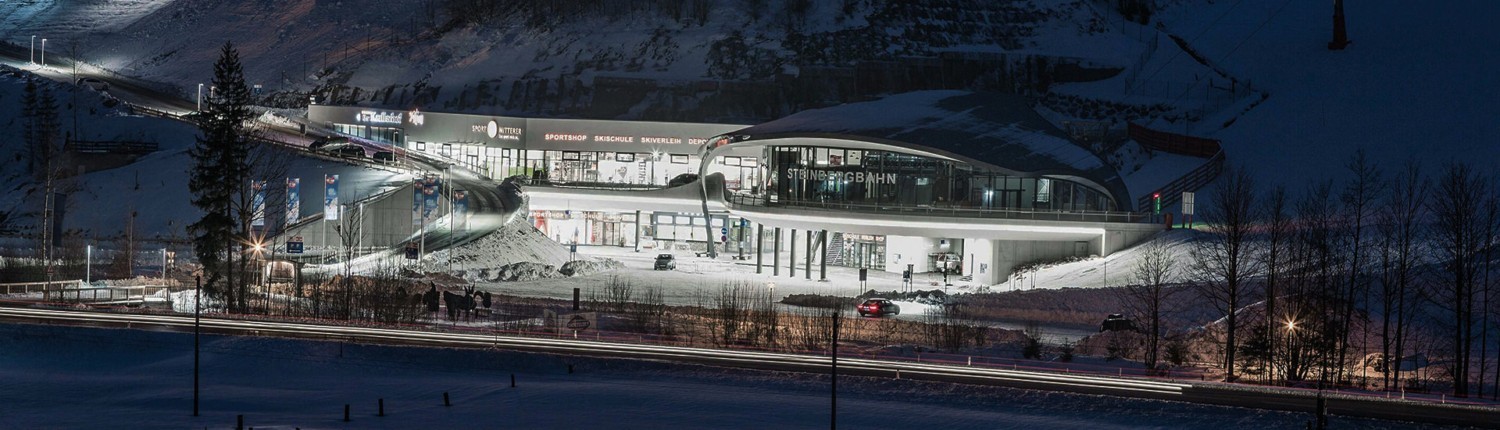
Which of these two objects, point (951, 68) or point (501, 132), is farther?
point (951, 68)

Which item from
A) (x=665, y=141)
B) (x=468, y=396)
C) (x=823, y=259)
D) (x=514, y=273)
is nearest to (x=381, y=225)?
(x=514, y=273)

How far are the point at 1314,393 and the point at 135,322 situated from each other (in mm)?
40318

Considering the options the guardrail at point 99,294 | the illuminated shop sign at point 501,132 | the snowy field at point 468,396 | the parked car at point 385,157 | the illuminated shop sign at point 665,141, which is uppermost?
the illuminated shop sign at point 501,132

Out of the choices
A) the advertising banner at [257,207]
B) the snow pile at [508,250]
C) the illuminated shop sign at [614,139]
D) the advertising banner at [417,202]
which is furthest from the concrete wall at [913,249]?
the advertising banner at [257,207]

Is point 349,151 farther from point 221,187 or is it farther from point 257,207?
point 221,187

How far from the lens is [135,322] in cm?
5731

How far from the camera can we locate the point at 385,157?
101375mm

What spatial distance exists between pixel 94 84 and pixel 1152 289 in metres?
99.8

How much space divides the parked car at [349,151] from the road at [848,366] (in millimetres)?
41412

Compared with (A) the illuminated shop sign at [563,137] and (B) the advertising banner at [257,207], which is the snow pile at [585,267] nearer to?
(B) the advertising banner at [257,207]

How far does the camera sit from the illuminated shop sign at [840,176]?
83.4 m

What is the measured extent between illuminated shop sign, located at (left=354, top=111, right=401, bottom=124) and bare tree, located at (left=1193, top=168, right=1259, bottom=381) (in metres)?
61.0

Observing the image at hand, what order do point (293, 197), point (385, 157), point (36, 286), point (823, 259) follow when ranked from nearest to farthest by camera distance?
1. point (36, 286)
2. point (293, 197)
3. point (823, 259)
4. point (385, 157)

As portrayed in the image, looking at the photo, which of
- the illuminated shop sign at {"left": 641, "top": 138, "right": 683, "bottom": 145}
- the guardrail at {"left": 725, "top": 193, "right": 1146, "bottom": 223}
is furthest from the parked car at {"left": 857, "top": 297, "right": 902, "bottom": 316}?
the illuminated shop sign at {"left": 641, "top": 138, "right": 683, "bottom": 145}
